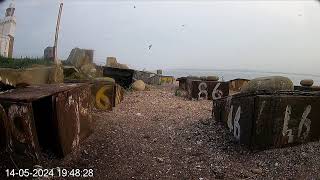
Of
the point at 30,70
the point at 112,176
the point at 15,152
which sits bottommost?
the point at 112,176

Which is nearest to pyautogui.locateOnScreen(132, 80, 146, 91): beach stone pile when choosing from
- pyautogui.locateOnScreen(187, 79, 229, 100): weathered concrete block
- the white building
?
pyautogui.locateOnScreen(187, 79, 229, 100): weathered concrete block

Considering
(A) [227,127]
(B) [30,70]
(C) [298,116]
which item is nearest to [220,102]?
(A) [227,127]

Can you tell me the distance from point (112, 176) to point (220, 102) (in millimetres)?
2700

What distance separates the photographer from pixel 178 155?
4.86m

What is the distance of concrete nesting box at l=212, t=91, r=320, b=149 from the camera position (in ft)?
15.3

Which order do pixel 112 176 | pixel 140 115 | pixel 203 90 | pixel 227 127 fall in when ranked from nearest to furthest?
pixel 112 176, pixel 227 127, pixel 140 115, pixel 203 90

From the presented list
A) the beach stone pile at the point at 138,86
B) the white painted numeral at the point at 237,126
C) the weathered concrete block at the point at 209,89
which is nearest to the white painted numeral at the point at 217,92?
the weathered concrete block at the point at 209,89

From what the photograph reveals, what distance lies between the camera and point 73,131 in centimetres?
445

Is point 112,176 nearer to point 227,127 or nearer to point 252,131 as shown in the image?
point 252,131

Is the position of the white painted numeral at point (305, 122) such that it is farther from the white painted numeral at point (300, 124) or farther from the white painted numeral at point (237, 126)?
the white painted numeral at point (237, 126)

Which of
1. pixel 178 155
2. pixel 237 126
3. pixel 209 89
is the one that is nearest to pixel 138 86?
pixel 209 89

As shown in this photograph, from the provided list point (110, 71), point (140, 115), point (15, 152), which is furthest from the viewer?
point (110, 71)

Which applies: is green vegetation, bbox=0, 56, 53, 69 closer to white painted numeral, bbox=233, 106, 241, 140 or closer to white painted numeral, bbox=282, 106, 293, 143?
white painted numeral, bbox=233, 106, 241, 140

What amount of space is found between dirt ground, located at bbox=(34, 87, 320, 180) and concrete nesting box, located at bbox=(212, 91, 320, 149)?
0.13 meters
